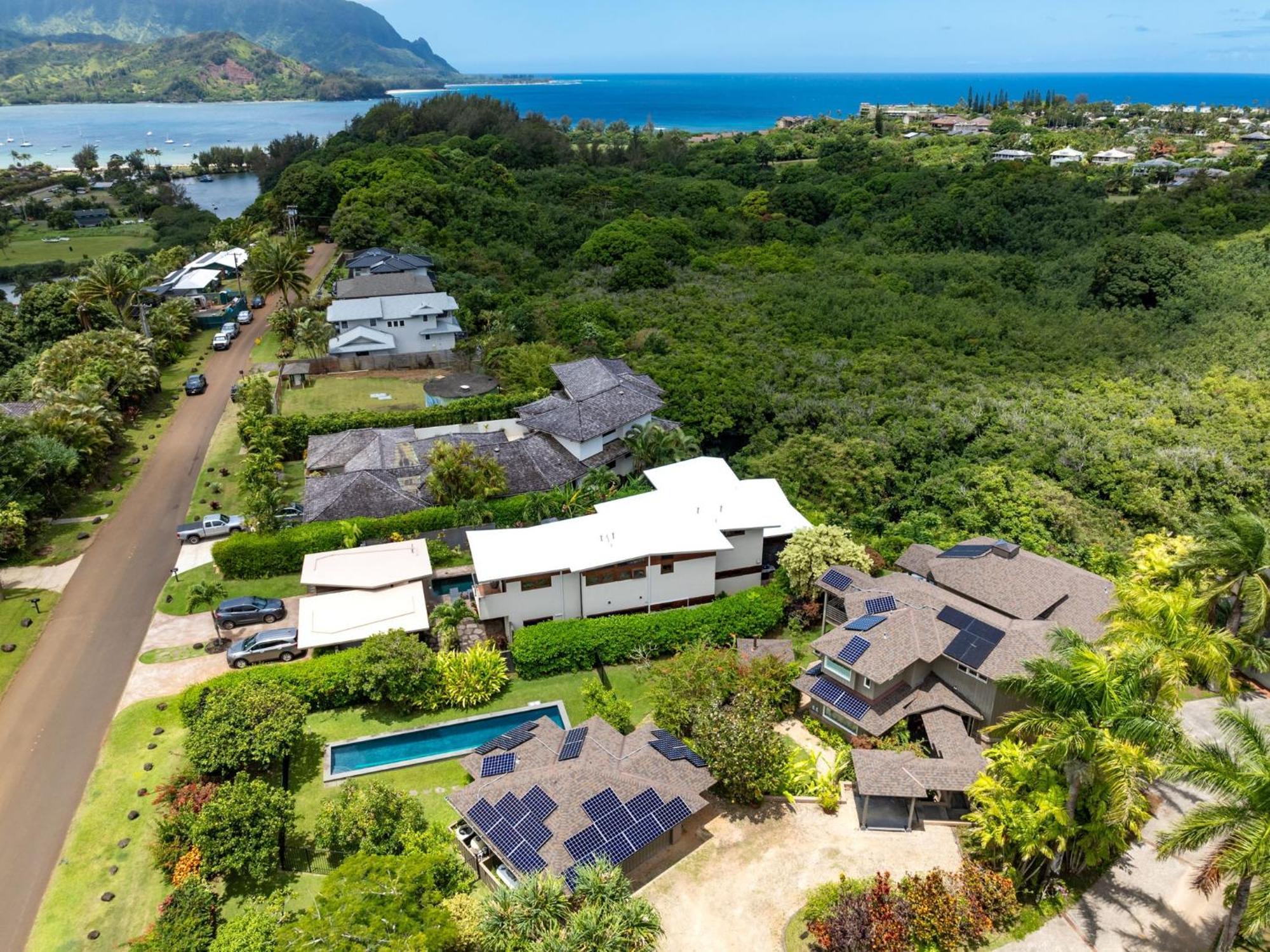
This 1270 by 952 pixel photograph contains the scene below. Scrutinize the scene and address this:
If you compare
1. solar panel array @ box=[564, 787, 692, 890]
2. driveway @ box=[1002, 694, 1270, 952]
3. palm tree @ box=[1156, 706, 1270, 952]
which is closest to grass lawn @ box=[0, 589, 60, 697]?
solar panel array @ box=[564, 787, 692, 890]

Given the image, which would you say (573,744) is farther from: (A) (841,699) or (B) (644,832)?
(A) (841,699)

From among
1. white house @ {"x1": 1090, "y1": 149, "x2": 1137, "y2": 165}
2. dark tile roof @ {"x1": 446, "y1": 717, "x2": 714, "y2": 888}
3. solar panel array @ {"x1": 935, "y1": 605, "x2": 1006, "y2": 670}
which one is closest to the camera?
dark tile roof @ {"x1": 446, "y1": 717, "x2": 714, "y2": 888}

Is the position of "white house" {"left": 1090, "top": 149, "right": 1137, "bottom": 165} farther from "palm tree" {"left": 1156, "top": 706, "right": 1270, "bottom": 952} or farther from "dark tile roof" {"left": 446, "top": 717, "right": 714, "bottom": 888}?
"dark tile roof" {"left": 446, "top": 717, "right": 714, "bottom": 888}

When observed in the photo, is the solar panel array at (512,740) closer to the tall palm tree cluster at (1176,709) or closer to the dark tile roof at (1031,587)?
the tall palm tree cluster at (1176,709)

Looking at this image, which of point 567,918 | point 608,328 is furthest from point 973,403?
point 567,918

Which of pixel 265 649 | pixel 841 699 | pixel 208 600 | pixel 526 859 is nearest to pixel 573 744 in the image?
pixel 526 859
